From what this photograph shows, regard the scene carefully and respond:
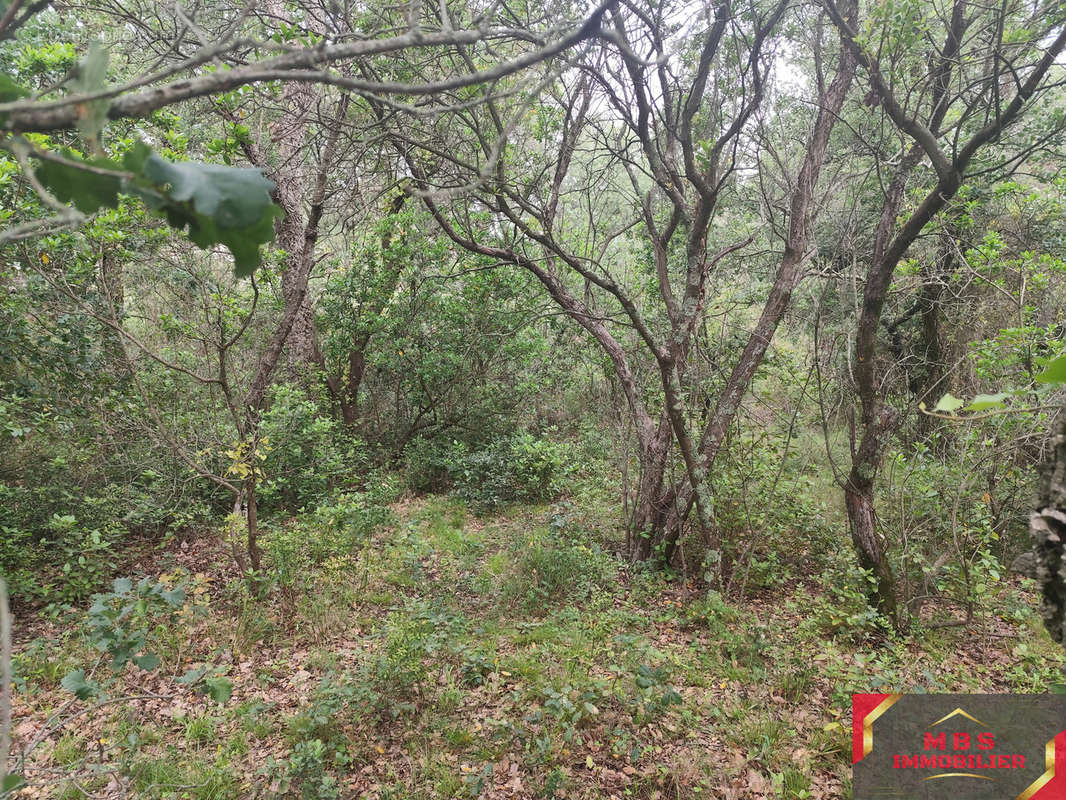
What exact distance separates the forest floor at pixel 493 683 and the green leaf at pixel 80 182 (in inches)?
90.9

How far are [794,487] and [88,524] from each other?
6860 millimetres

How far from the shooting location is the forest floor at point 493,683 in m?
2.63

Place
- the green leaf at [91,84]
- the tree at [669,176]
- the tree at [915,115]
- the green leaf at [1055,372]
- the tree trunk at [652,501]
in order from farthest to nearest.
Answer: the tree trunk at [652,501]
the tree at [669,176]
the tree at [915,115]
the green leaf at [1055,372]
the green leaf at [91,84]

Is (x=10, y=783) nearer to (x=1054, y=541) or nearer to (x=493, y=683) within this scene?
(x=1054, y=541)

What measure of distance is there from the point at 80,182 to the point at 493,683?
347 centimetres

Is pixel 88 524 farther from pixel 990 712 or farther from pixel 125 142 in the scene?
pixel 990 712

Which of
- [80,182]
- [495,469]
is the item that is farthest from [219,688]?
[495,469]

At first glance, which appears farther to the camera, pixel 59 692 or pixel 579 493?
pixel 579 493

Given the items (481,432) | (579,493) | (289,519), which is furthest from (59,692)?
(481,432)

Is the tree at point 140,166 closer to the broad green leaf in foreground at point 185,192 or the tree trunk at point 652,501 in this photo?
the broad green leaf in foreground at point 185,192

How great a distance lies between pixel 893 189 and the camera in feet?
13.2

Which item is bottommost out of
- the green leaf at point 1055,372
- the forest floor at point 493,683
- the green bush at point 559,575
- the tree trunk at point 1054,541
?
the forest floor at point 493,683

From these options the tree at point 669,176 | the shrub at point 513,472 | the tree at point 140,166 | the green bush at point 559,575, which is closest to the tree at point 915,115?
the tree at point 669,176

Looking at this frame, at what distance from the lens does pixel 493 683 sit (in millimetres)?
3316
